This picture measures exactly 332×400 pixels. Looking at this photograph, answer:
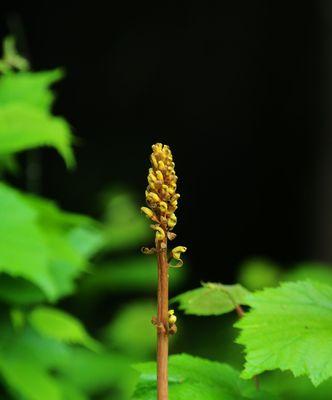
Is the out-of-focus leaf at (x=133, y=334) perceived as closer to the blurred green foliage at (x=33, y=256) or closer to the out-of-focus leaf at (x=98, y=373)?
the out-of-focus leaf at (x=98, y=373)

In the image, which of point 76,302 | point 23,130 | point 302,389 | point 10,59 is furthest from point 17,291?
point 76,302

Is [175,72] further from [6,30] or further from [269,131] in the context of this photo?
[6,30]

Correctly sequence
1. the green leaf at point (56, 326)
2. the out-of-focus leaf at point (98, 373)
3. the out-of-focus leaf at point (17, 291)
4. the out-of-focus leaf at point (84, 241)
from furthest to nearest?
1. the out-of-focus leaf at point (98, 373)
2. the out-of-focus leaf at point (84, 241)
3. the green leaf at point (56, 326)
4. the out-of-focus leaf at point (17, 291)

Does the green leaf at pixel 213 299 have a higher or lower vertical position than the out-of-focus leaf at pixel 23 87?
lower

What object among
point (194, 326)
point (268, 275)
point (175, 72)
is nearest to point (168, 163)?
point (268, 275)

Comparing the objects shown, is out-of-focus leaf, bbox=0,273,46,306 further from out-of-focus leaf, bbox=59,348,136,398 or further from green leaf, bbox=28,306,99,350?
out-of-focus leaf, bbox=59,348,136,398

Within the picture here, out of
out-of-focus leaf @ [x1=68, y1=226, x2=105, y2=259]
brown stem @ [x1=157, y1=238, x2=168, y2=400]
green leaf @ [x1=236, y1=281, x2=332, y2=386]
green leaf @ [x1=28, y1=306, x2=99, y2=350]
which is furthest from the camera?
out-of-focus leaf @ [x1=68, y1=226, x2=105, y2=259]

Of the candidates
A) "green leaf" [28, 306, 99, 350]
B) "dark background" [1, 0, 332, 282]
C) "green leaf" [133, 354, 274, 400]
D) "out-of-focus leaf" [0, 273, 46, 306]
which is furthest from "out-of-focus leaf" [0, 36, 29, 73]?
"dark background" [1, 0, 332, 282]

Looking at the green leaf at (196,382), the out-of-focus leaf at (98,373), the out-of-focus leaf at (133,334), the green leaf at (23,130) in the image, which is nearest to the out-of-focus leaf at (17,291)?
the green leaf at (23,130)
